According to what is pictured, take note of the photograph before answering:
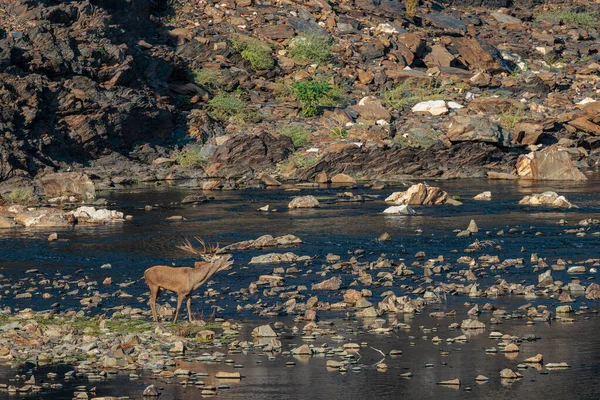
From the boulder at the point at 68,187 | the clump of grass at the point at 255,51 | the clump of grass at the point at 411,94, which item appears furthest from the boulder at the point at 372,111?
the boulder at the point at 68,187

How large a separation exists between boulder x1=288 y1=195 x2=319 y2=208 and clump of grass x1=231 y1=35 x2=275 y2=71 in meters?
21.4

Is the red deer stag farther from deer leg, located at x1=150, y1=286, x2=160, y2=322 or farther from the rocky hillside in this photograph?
the rocky hillside

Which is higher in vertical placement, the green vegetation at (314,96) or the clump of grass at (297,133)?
the green vegetation at (314,96)

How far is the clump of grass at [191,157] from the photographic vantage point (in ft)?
142

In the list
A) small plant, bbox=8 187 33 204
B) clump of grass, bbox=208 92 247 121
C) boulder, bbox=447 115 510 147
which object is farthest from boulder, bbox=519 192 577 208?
clump of grass, bbox=208 92 247 121

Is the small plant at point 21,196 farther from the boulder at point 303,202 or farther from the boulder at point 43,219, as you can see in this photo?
the boulder at point 303,202

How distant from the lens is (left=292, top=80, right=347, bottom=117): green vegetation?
1898 inches

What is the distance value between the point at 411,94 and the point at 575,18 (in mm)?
23599

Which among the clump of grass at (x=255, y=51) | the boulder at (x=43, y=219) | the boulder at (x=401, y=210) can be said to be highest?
the clump of grass at (x=255, y=51)

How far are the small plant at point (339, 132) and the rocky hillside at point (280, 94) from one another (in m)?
0.08

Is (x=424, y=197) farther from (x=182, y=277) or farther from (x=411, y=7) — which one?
(x=411, y=7)

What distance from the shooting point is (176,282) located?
1617 cm

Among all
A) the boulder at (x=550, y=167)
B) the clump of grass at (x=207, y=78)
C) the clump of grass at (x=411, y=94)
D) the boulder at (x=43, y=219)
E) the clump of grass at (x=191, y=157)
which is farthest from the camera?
the clump of grass at (x=207, y=78)

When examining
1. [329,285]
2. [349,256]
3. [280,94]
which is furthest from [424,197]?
[280,94]
